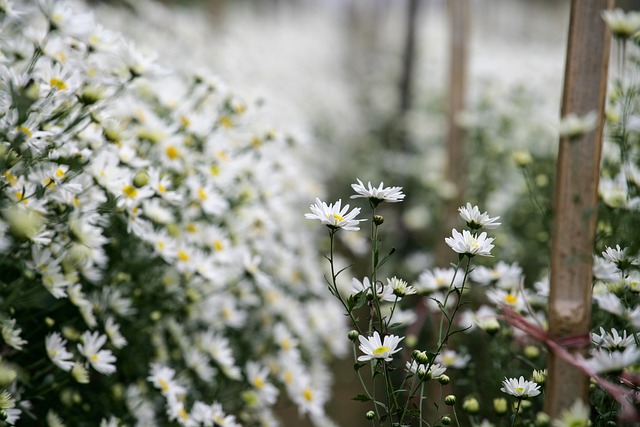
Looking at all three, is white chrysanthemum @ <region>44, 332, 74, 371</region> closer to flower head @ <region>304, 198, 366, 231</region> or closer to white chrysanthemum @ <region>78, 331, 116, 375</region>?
white chrysanthemum @ <region>78, 331, 116, 375</region>

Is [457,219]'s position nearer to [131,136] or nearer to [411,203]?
[411,203]

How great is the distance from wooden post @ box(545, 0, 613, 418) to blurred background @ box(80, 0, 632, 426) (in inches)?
3.3

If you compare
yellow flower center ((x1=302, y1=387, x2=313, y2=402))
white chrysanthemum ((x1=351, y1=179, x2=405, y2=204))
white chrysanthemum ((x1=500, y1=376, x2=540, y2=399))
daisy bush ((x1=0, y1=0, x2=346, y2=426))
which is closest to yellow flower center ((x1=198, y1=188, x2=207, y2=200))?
daisy bush ((x1=0, y1=0, x2=346, y2=426))

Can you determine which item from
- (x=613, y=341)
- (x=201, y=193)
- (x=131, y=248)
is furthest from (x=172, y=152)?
(x=613, y=341)

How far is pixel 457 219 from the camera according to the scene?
307 centimetres

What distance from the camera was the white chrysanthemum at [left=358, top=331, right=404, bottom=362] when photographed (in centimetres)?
102

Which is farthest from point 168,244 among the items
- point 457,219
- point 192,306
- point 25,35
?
point 457,219

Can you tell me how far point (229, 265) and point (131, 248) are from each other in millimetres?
353

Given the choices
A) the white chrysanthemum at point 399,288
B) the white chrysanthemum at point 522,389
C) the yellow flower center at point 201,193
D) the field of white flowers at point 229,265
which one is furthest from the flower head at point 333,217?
the yellow flower center at point 201,193

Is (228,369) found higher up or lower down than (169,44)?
lower down

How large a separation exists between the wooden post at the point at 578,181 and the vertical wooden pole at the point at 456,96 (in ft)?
6.00

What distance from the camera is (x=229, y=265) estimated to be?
195 centimetres

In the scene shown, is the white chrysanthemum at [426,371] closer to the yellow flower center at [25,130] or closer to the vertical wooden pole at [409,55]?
the yellow flower center at [25,130]

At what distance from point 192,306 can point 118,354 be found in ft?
0.81
